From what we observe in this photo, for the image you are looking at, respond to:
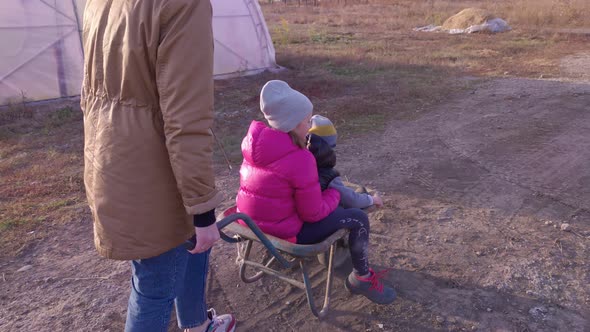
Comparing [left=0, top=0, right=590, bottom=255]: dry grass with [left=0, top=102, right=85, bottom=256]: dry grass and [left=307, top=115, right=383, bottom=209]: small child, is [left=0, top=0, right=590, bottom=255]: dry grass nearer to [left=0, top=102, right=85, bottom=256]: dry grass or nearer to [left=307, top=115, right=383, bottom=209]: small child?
[left=0, top=102, right=85, bottom=256]: dry grass

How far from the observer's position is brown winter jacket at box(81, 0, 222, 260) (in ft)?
5.83

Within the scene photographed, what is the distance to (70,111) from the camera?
8.07 meters

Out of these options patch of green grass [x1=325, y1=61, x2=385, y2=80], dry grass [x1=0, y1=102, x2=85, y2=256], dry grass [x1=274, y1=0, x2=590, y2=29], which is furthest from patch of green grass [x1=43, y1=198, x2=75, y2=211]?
dry grass [x1=274, y1=0, x2=590, y2=29]

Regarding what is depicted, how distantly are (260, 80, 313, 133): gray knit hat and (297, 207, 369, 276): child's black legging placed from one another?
554 mm

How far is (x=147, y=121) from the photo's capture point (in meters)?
1.89

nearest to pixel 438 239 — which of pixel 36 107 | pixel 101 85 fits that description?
pixel 101 85

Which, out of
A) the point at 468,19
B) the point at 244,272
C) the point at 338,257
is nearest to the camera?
the point at 244,272

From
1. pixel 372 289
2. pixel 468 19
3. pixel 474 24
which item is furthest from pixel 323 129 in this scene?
pixel 468 19

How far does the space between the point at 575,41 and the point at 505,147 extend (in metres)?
10.5

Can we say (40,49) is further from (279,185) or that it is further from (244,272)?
(279,185)

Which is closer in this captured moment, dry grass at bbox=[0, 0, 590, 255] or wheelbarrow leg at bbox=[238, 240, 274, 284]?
wheelbarrow leg at bbox=[238, 240, 274, 284]

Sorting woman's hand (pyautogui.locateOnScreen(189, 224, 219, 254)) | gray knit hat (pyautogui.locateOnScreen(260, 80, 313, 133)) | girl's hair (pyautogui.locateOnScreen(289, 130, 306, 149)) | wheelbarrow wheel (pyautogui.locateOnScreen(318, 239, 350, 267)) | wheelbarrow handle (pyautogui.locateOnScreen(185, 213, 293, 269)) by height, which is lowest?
wheelbarrow wheel (pyautogui.locateOnScreen(318, 239, 350, 267))

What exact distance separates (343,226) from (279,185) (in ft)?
1.47

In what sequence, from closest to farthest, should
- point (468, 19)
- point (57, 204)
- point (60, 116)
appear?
point (57, 204)
point (60, 116)
point (468, 19)
